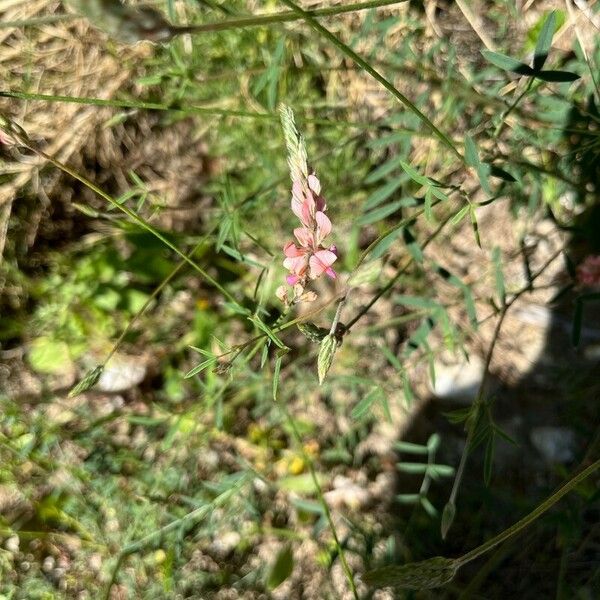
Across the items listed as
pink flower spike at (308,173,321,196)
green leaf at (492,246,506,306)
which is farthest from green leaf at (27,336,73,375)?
pink flower spike at (308,173,321,196)

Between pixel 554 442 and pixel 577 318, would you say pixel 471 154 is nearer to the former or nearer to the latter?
pixel 577 318

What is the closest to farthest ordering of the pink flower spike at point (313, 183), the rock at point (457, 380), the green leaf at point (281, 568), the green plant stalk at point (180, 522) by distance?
the pink flower spike at point (313, 183), the green plant stalk at point (180, 522), the green leaf at point (281, 568), the rock at point (457, 380)

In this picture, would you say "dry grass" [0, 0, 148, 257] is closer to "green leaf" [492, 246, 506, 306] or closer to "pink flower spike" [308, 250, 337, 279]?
"green leaf" [492, 246, 506, 306]

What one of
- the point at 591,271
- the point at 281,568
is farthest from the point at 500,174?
the point at 281,568

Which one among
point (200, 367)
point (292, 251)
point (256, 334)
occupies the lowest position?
point (256, 334)

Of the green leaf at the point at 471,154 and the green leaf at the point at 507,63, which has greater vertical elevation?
the green leaf at the point at 507,63

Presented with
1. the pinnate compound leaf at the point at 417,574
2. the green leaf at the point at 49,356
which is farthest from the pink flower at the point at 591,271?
the green leaf at the point at 49,356

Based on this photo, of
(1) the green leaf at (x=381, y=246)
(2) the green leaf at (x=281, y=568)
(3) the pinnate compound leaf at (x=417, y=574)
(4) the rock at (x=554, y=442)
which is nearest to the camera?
(3) the pinnate compound leaf at (x=417, y=574)

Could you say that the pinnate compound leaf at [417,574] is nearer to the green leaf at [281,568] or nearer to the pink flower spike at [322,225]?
the pink flower spike at [322,225]
